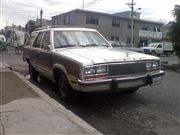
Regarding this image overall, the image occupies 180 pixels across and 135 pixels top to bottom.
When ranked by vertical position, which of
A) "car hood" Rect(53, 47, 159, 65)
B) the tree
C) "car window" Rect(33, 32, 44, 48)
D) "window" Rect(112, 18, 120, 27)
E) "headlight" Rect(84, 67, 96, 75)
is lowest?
"headlight" Rect(84, 67, 96, 75)

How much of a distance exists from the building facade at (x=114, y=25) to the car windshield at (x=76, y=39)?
3496cm

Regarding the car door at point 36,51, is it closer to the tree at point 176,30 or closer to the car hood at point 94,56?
the car hood at point 94,56

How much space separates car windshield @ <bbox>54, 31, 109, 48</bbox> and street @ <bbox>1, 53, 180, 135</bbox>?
4.31ft

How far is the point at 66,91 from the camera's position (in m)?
7.04

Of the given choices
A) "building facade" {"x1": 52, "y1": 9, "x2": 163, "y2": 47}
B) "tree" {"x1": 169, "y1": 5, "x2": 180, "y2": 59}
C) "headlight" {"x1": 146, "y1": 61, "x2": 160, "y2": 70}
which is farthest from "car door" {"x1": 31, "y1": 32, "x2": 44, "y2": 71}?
"building facade" {"x1": 52, "y1": 9, "x2": 163, "y2": 47}

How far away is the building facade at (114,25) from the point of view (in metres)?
43.8

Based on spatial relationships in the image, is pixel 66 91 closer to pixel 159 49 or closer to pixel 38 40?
pixel 38 40

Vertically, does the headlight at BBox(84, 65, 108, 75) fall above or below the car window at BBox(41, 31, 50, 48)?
below

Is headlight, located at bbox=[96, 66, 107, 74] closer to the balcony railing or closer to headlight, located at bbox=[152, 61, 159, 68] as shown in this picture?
headlight, located at bbox=[152, 61, 159, 68]

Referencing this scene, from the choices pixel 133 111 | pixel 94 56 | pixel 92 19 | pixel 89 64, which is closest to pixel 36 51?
pixel 94 56

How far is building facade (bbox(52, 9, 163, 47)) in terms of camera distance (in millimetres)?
43750

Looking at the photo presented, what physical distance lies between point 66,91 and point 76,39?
158 cm

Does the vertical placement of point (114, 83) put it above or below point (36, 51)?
below

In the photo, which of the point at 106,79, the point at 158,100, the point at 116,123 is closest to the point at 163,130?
the point at 116,123
